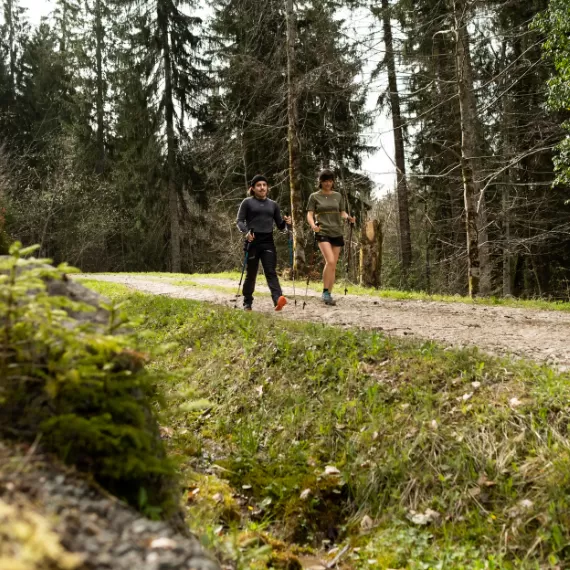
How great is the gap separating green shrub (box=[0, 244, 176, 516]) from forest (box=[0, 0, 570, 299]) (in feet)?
37.8

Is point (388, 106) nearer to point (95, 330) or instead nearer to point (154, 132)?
point (154, 132)

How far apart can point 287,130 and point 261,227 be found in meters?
11.5

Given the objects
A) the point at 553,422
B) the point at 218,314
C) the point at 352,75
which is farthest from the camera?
the point at 352,75

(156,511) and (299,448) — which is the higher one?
(156,511)

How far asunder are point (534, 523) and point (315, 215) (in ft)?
22.3

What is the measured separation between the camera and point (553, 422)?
3965 mm

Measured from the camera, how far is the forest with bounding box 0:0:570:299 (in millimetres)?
14148

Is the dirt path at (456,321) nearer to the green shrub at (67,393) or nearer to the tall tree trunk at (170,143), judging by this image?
the green shrub at (67,393)

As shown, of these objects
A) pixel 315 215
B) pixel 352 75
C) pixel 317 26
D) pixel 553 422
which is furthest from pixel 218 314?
pixel 317 26

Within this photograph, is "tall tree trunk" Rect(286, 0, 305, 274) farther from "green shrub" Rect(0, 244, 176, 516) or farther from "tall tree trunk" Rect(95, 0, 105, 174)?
"tall tree trunk" Rect(95, 0, 105, 174)

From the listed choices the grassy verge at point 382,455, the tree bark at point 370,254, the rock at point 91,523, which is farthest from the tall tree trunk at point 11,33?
the rock at point 91,523

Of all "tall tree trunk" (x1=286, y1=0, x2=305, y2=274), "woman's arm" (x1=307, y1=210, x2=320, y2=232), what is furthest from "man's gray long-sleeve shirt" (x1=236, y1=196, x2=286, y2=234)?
"tall tree trunk" (x1=286, y1=0, x2=305, y2=274)

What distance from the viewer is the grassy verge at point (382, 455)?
3408mm

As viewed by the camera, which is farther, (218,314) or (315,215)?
(315,215)
